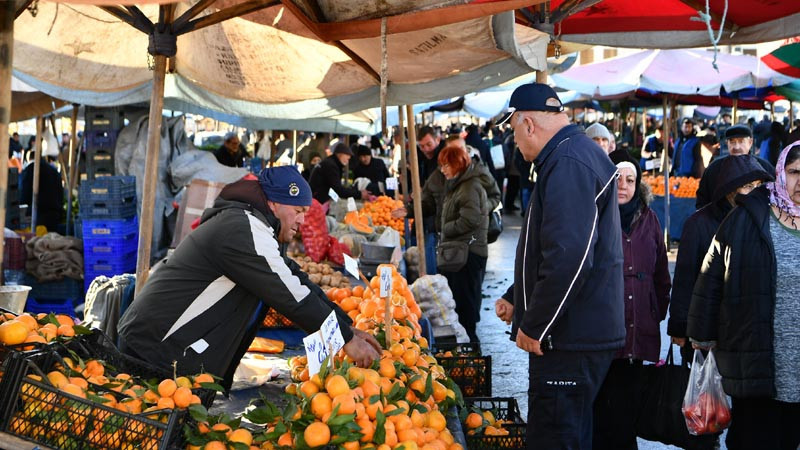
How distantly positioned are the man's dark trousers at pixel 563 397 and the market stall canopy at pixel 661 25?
10.5 feet

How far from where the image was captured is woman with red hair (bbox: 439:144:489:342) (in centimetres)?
768

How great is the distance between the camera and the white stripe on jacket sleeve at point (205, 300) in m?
3.64

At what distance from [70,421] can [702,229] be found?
3300mm

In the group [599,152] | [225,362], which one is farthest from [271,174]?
[599,152]

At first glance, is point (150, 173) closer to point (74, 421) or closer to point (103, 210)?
point (74, 421)

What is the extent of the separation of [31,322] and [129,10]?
2510 millimetres

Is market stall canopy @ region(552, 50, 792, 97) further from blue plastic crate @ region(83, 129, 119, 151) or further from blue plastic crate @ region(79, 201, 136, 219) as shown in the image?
blue plastic crate @ region(79, 201, 136, 219)

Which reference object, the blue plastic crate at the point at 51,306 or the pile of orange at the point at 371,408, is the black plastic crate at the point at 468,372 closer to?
the pile of orange at the point at 371,408

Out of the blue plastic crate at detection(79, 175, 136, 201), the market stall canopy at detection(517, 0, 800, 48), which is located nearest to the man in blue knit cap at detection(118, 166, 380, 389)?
the market stall canopy at detection(517, 0, 800, 48)

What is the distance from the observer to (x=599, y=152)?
3.44 metres

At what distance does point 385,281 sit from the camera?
4.04 metres

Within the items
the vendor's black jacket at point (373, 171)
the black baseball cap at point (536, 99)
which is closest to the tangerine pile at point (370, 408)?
the black baseball cap at point (536, 99)

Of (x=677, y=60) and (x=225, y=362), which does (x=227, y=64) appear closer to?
(x=225, y=362)

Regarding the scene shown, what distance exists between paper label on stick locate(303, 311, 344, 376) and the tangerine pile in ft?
0.13
